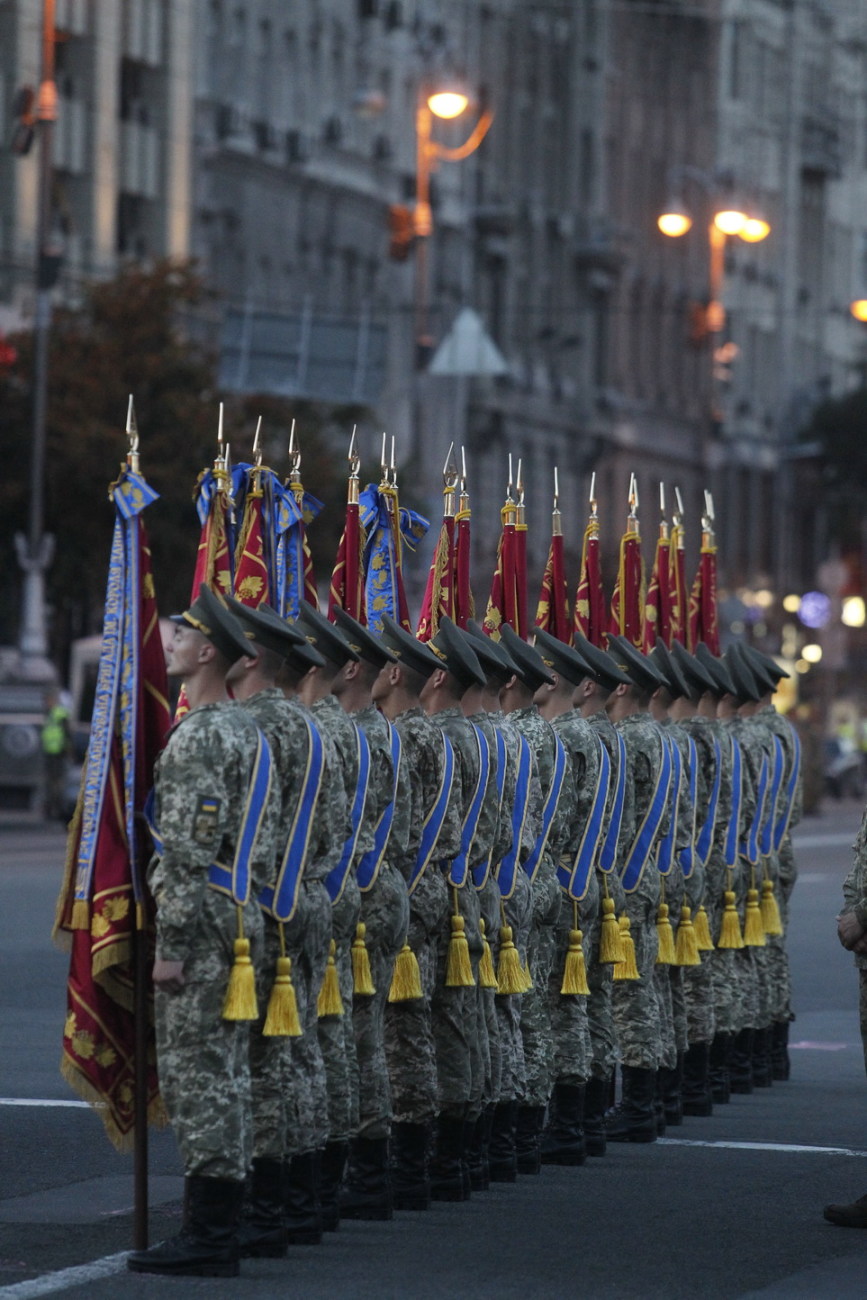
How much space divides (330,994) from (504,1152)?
179cm

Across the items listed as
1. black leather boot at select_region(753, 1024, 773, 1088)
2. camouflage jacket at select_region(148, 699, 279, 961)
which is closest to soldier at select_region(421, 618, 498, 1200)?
camouflage jacket at select_region(148, 699, 279, 961)

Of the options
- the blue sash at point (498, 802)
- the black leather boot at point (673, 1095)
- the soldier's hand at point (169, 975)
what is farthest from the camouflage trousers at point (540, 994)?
the soldier's hand at point (169, 975)

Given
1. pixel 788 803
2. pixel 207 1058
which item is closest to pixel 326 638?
pixel 207 1058

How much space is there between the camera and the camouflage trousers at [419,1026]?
37.1 ft

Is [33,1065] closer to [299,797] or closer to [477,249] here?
[299,797]

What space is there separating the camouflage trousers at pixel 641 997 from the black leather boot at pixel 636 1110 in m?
0.05

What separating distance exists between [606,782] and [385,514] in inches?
52.6

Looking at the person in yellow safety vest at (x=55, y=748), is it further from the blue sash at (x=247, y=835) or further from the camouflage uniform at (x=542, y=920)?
the blue sash at (x=247, y=835)

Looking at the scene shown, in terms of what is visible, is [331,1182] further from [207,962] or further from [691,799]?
[691,799]

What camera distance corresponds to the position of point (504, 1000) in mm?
12180

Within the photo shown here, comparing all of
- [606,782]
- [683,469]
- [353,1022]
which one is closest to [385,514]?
[606,782]

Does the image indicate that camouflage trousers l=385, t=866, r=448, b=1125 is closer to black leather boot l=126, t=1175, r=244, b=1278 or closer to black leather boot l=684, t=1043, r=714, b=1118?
black leather boot l=126, t=1175, r=244, b=1278

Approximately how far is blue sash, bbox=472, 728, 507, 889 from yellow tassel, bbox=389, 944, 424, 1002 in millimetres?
628

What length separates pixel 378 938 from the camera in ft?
36.4
